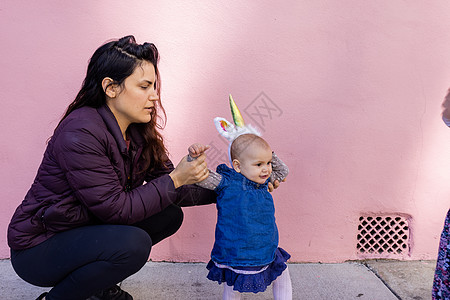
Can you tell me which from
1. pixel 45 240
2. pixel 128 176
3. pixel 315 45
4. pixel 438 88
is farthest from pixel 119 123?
pixel 438 88

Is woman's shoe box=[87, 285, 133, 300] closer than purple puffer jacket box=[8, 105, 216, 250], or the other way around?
purple puffer jacket box=[8, 105, 216, 250]

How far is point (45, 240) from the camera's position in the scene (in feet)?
5.89

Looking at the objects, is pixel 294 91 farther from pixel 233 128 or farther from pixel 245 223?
pixel 245 223

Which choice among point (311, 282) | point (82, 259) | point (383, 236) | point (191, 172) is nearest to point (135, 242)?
point (82, 259)

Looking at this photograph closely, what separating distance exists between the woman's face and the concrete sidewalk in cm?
102

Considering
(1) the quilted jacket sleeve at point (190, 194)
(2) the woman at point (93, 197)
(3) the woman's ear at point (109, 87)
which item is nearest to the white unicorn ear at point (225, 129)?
(2) the woman at point (93, 197)

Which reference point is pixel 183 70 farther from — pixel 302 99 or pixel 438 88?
pixel 438 88

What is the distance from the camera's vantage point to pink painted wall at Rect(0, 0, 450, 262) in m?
2.53

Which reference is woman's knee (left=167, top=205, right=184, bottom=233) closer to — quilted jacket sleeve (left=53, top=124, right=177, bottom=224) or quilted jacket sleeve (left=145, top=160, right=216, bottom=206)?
quilted jacket sleeve (left=145, top=160, right=216, bottom=206)

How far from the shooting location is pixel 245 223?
73.2 inches

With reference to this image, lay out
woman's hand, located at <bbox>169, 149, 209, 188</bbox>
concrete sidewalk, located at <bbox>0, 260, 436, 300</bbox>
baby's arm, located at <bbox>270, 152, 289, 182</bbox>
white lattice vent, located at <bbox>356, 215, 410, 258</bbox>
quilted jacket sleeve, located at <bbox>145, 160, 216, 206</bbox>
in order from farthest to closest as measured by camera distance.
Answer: white lattice vent, located at <bbox>356, 215, 410, 258</bbox>
concrete sidewalk, located at <bbox>0, 260, 436, 300</bbox>
quilted jacket sleeve, located at <bbox>145, 160, 216, 206</bbox>
baby's arm, located at <bbox>270, 152, 289, 182</bbox>
woman's hand, located at <bbox>169, 149, 209, 188</bbox>

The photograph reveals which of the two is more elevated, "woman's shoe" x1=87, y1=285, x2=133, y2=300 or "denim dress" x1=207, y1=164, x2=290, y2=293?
"denim dress" x1=207, y1=164, x2=290, y2=293

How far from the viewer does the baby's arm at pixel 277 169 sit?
80.7 inches

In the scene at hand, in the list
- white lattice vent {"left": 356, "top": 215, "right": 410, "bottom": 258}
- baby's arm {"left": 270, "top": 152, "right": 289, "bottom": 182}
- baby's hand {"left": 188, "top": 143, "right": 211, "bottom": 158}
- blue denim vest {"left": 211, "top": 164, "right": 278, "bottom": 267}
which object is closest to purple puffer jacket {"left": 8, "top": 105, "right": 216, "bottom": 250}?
baby's hand {"left": 188, "top": 143, "right": 211, "bottom": 158}
